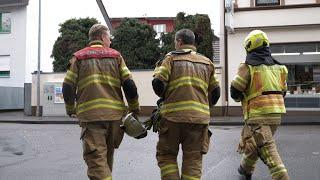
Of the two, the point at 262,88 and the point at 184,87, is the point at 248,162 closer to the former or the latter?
the point at 262,88

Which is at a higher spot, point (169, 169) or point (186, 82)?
point (186, 82)

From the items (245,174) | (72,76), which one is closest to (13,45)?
(245,174)

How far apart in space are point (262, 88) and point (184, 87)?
1228 millimetres

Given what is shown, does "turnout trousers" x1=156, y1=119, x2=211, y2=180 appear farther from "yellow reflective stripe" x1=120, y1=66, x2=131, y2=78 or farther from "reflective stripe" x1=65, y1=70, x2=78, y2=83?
"reflective stripe" x1=65, y1=70, x2=78, y2=83

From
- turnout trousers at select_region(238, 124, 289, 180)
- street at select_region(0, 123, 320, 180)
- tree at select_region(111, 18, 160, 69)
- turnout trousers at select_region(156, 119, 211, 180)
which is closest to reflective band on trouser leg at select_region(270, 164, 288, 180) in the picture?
turnout trousers at select_region(238, 124, 289, 180)

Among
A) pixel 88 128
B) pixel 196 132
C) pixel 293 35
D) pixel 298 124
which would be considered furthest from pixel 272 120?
pixel 293 35

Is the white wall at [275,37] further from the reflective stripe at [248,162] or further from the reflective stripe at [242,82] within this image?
the reflective stripe at [242,82]

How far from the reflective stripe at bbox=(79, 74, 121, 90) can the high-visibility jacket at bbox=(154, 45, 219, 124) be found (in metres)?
0.44

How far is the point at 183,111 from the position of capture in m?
5.64

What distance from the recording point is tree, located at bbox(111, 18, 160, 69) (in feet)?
117

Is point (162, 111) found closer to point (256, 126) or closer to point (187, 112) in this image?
point (187, 112)

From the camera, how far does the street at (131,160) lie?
8.01 metres

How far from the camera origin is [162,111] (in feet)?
19.0

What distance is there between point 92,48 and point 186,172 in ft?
5.26
